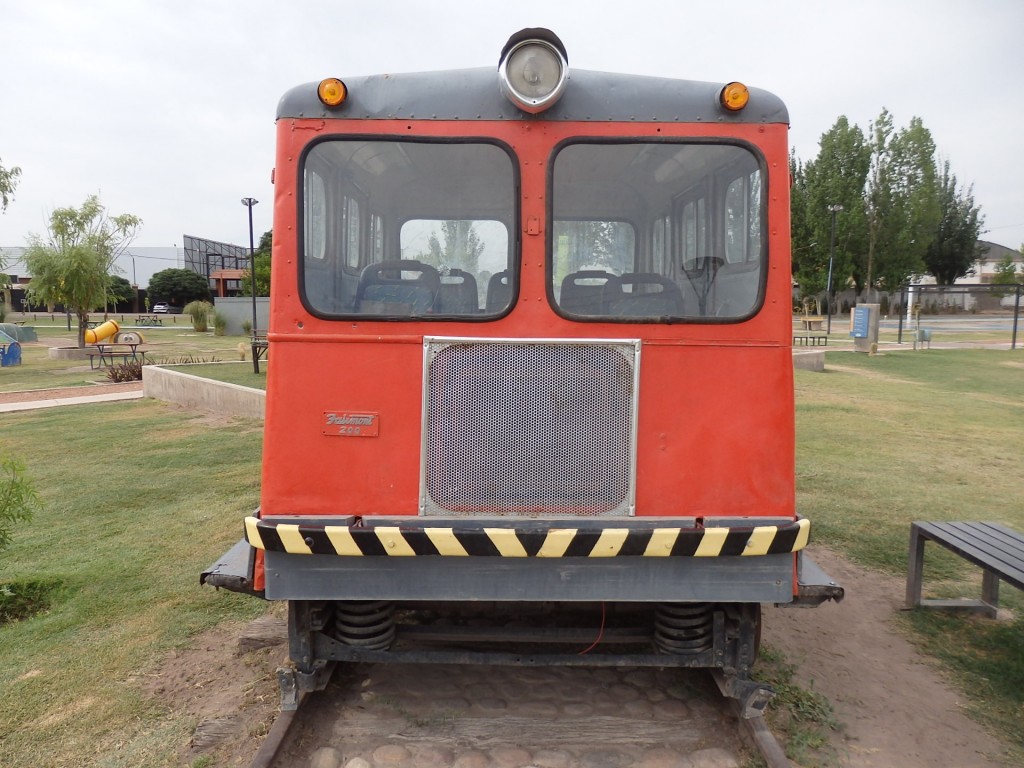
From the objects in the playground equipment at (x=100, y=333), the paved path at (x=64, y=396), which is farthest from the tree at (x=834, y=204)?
the paved path at (x=64, y=396)

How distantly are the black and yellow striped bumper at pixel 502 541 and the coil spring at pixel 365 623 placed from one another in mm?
456

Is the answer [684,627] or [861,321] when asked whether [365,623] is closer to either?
[684,627]

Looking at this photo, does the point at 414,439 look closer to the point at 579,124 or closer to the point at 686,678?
the point at 579,124

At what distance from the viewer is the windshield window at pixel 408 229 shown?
3096mm

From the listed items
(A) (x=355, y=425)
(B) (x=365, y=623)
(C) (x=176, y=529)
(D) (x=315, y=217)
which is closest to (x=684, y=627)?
(B) (x=365, y=623)

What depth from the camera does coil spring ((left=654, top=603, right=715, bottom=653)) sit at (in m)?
3.27

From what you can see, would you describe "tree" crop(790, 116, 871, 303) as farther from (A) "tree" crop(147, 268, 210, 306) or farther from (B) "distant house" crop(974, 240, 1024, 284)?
(A) "tree" crop(147, 268, 210, 306)

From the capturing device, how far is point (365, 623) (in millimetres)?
3303

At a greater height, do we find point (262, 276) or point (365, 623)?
point (262, 276)

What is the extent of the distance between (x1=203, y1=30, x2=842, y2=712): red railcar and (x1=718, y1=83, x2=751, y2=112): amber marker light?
1 centimetres

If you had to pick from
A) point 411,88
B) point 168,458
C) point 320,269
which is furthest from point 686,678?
point 168,458

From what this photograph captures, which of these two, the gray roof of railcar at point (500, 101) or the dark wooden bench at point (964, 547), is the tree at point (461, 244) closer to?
the gray roof of railcar at point (500, 101)

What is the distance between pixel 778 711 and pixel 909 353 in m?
22.4

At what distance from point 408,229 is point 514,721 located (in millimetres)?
2210
